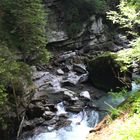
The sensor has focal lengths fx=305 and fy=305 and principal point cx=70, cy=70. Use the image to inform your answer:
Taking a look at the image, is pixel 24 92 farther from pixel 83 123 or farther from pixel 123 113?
pixel 123 113

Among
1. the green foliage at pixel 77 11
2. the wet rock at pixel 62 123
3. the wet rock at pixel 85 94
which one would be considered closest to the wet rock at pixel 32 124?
the wet rock at pixel 62 123

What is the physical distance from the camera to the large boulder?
27.0m

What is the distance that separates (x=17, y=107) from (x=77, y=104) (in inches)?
238

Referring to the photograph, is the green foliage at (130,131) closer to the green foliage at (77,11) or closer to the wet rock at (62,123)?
the wet rock at (62,123)

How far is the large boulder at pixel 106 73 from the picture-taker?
88.6 ft

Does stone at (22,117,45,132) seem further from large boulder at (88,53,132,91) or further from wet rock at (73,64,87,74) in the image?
wet rock at (73,64,87,74)

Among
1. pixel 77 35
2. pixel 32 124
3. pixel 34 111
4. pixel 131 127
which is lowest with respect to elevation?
pixel 32 124

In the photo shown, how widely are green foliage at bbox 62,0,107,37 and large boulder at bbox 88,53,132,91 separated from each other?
1426cm

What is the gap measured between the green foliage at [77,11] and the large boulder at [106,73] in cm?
1426

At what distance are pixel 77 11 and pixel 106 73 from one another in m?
18.3

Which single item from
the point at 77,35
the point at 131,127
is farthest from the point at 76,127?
the point at 77,35

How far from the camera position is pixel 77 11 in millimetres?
44125

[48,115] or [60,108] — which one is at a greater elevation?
[48,115]

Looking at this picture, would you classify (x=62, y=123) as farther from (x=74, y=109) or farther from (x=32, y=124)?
(x=74, y=109)
